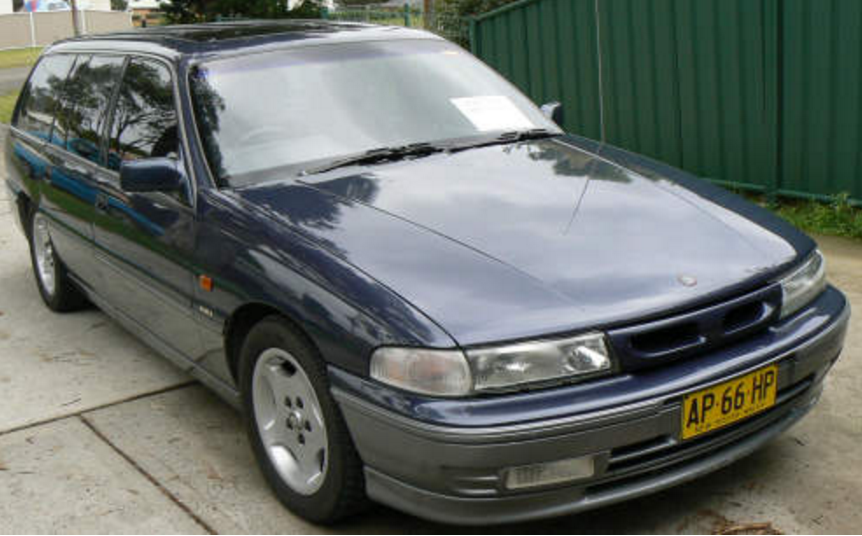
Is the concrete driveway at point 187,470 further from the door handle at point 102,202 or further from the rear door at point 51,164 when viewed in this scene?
the door handle at point 102,202

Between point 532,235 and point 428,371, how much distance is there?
720mm

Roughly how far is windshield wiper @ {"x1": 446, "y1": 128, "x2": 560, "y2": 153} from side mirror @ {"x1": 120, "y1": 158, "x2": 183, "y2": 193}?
3.63ft

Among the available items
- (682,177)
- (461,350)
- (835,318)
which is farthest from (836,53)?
(461,350)

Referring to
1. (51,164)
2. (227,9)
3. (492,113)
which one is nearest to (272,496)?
(492,113)

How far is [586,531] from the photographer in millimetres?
3314

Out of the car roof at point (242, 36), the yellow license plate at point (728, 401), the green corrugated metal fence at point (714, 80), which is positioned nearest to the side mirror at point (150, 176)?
the car roof at point (242, 36)

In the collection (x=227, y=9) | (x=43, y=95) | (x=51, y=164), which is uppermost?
(x=227, y=9)

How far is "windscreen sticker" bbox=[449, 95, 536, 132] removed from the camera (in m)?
4.52

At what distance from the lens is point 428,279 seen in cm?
312

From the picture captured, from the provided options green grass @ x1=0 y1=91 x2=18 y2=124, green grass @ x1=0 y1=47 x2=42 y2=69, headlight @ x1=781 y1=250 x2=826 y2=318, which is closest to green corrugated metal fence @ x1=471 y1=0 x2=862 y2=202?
headlight @ x1=781 y1=250 x2=826 y2=318

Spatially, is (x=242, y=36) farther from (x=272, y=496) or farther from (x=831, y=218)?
(x=831, y=218)

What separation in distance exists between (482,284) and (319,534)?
102 cm

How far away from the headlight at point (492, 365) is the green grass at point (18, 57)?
2864 centimetres

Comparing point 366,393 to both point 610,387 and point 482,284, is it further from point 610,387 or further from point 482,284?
point 610,387
